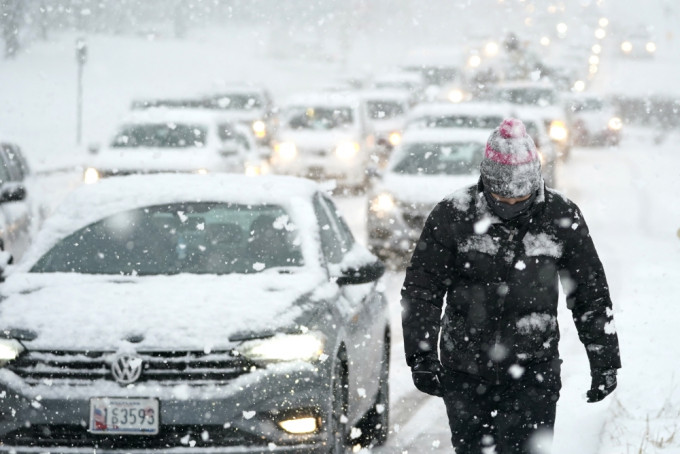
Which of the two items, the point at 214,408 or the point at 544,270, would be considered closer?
the point at 544,270

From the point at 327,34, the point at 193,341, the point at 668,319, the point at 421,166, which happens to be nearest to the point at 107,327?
the point at 193,341

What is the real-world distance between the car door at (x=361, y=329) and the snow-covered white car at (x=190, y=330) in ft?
0.06

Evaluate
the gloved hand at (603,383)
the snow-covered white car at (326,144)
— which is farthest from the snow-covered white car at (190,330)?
the snow-covered white car at (326,144)

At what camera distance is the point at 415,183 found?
44.2ft

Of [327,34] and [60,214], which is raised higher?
[60,214]

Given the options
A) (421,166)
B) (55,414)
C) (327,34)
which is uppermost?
(55,414)

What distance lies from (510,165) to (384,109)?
25.6 metres

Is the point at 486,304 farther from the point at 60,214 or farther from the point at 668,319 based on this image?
the point at 668,319

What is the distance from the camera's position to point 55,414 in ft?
17.0

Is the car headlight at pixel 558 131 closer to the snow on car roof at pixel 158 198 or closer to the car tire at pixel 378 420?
the snow on car roof at pixel 158 198

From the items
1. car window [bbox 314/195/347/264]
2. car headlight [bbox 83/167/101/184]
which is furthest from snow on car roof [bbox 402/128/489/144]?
car window [bbox 314/195/347/264]

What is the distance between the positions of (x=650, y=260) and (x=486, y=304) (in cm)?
1020

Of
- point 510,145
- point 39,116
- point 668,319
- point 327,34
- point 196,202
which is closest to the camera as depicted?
point 510,145

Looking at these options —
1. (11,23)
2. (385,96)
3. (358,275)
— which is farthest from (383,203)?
(11,23)
